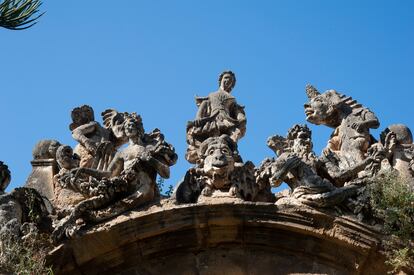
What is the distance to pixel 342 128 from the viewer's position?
527 inches

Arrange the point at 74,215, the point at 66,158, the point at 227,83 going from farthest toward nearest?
the point at 227,83, the point at 66,158, the point at 74,215

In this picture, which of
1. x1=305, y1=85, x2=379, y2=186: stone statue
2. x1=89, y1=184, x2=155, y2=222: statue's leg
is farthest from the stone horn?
x1=89, y1=184, x2=155, y2=222: statue's leg

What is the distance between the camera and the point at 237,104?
45.0 feet

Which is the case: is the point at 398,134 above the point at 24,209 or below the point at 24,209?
above

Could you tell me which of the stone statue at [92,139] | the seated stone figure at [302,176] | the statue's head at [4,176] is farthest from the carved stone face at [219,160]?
the statue's head at [4,176]

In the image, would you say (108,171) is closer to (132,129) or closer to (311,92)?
(132,129)

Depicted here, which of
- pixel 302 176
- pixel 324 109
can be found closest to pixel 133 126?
pixel 302 176

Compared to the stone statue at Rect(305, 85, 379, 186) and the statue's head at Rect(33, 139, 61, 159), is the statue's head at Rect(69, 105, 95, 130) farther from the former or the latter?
the stone statue at Rect(305, 85, 379, 186)

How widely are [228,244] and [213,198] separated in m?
0.63

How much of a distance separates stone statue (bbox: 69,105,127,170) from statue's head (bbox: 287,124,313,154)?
6.69 feet

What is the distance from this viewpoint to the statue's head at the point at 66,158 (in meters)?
12.8

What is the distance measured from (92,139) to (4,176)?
1509mm

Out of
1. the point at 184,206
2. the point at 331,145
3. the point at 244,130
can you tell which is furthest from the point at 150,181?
the point at 331,145

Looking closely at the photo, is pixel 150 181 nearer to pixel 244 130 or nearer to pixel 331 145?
pixel 244 130
